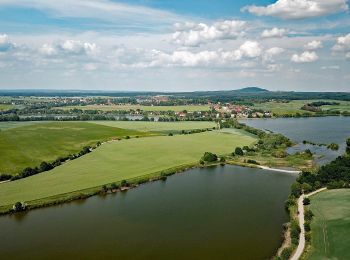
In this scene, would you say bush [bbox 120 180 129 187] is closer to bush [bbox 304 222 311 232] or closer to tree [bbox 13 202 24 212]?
tree [bbox 13 202 24 212]

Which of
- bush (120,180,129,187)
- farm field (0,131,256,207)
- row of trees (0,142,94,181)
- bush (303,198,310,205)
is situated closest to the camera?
bush (303,198,310,205)

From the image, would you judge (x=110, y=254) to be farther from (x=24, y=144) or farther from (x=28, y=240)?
(x=24, y=144)

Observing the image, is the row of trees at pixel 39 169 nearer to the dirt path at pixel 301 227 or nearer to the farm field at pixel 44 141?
the farm field at pixel 44 141

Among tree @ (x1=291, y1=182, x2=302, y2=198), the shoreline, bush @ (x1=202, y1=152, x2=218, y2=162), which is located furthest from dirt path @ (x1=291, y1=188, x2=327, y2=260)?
bush @ (x1=202, y1=152, x2=218, y2=162)

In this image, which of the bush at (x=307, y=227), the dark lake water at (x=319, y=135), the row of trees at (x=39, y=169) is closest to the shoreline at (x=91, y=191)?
the row of trees at (x=39, y=169)

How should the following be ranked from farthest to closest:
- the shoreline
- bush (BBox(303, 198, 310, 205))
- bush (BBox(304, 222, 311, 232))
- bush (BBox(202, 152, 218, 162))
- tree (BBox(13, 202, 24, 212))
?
bush (BBox(202, 152, 218, 162))
the shoreline
bush (BBox(303, 198, 310, 205))
tree (BBox(13, 202, 24, 212))
bush (BBox(304, 222, 311, 232))
